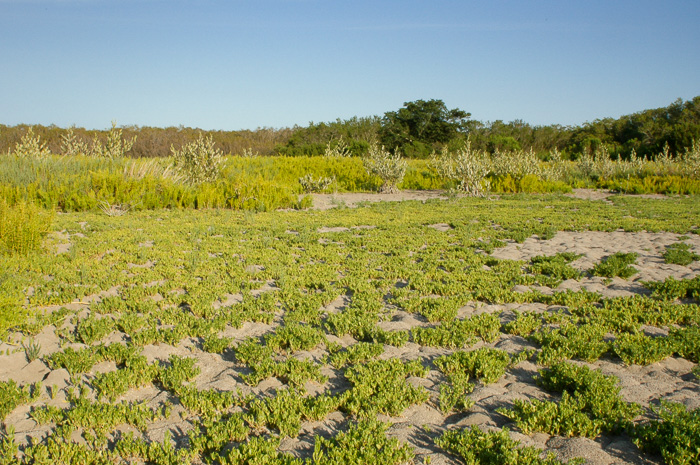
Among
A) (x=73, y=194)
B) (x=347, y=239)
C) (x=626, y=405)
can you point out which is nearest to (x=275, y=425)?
(x=626, y=405)

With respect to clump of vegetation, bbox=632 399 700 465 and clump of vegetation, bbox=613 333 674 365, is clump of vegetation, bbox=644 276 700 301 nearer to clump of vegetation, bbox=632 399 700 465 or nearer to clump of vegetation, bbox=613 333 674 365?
clump of vegetation, bbox=613 333 674 365

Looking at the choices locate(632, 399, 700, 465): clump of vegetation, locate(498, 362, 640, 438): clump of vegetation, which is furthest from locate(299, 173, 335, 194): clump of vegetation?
locate(632, 399, 700, 465): clump of vegetation

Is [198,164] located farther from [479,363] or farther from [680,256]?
[479,363]

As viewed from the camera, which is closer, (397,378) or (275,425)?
(275,425)

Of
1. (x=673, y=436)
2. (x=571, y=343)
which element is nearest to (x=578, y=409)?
(x=673, y=436)

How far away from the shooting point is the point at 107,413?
300 cm

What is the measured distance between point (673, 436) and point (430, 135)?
4332cm

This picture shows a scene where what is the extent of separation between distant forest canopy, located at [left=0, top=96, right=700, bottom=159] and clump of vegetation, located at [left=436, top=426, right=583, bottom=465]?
2888 cm

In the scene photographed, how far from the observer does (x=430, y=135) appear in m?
44.5

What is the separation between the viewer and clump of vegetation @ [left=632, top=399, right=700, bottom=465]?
255cm

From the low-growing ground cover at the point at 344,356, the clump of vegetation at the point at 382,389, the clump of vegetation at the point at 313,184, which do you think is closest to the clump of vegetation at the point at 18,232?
the low-growing ground cover at the point at 344,356

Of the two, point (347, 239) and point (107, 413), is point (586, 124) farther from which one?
point (107, 413)

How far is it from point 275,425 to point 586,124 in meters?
57.7

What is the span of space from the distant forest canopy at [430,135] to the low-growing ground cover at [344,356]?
2556 centimetres
